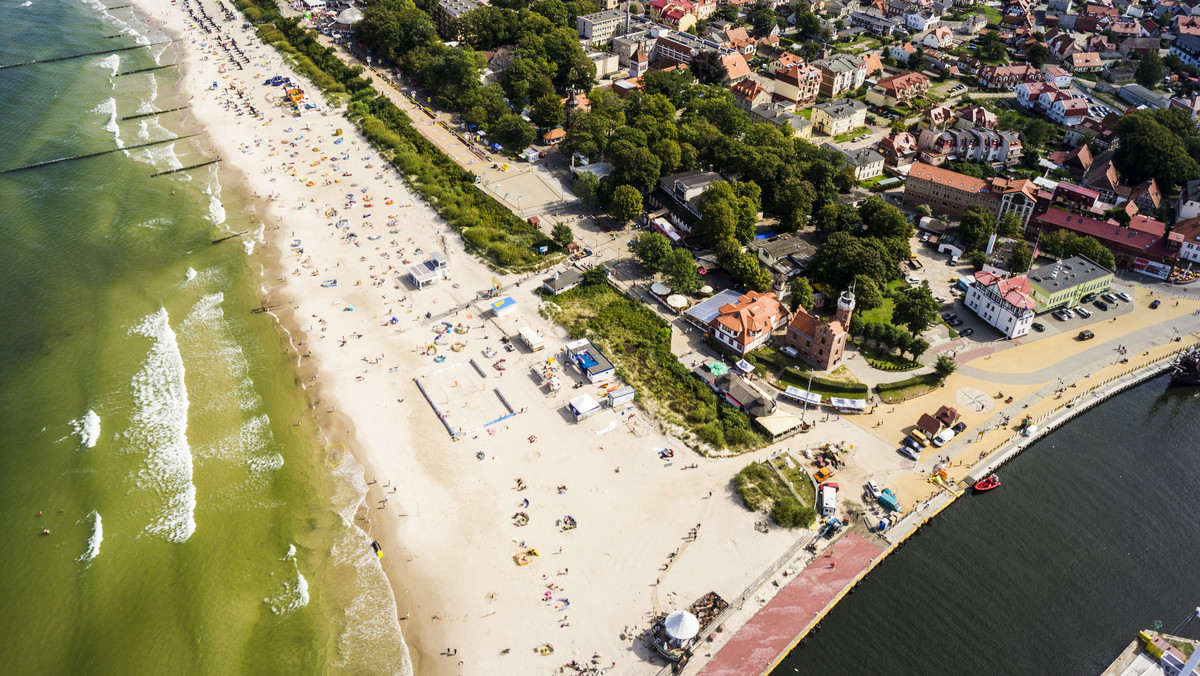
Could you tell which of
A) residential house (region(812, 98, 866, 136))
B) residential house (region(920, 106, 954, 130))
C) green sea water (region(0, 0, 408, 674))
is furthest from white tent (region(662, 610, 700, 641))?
residential house (region(920, 106, 954, 130))

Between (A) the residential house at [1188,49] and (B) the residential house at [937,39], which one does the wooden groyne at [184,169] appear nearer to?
(B) the residential house at [937,39]

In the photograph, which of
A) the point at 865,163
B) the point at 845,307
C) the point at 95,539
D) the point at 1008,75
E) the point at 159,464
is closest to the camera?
the point at 95,539

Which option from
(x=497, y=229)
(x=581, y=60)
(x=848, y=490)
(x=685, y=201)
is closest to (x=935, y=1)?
(x=581, y=60)

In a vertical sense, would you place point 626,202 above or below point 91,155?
above

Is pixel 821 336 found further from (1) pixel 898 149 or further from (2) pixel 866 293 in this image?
(1) pixel 898 149

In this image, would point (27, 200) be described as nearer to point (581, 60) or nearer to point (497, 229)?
point (497, 229)

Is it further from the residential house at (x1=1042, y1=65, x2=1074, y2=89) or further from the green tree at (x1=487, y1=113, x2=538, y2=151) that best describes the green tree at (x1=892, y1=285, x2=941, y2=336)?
the residential house at (x1=1042, y1=65, x2=1074, y2=89)

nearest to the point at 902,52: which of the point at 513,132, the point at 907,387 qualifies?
the point at 513,132
